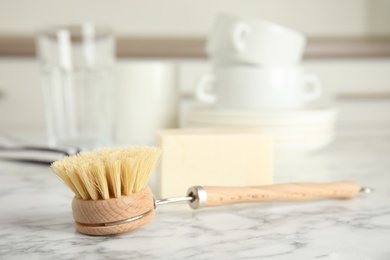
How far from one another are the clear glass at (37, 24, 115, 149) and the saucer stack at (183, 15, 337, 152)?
164mm

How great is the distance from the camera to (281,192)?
50 centimetres

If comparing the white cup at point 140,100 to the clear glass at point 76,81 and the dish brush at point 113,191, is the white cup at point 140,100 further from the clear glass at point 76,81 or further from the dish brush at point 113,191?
the dish brush at point 113,191

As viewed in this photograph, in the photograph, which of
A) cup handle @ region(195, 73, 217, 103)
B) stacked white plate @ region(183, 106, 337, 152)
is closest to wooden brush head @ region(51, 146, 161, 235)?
stacked white plate @ region(183, 106, 337, 152)

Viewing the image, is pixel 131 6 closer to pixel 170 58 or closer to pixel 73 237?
pixel 170 58

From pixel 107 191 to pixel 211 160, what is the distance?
0.16 metres

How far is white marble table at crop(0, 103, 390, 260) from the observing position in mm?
391

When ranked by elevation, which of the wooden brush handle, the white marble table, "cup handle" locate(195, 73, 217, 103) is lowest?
the white marble table

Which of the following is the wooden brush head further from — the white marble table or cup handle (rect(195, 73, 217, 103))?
cup handle (rect(195, 73, 217, 103))

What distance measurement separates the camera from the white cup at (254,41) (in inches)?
34.5

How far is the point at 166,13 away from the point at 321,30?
0.52 metres

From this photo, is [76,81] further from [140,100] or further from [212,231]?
[212,231]

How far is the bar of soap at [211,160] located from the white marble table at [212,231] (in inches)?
1.8

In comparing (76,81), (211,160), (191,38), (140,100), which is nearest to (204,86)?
(140,100)

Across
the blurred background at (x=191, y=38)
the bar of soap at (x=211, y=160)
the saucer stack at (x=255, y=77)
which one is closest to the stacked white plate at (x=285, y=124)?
the saucer stack at (x=255, y=77)
